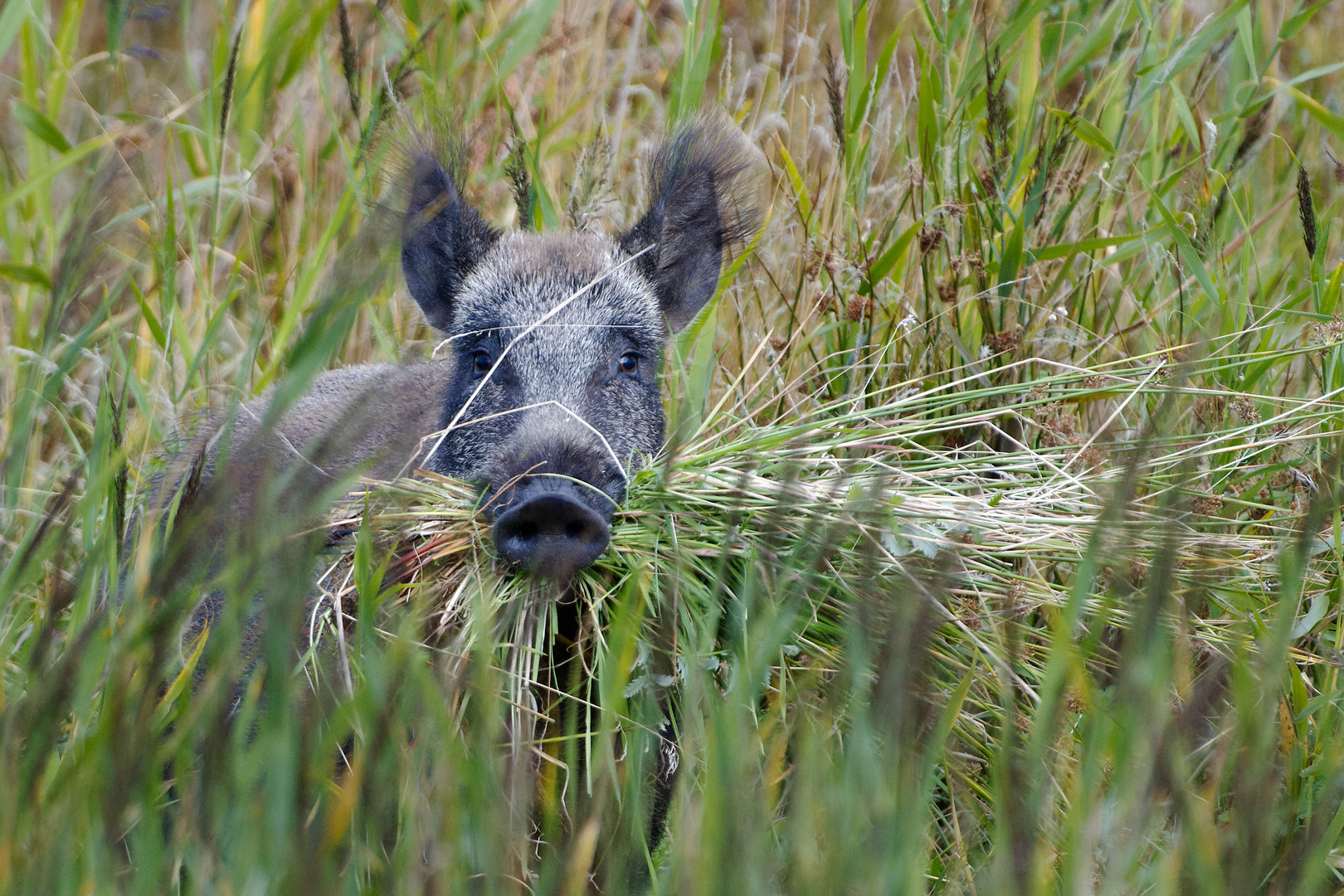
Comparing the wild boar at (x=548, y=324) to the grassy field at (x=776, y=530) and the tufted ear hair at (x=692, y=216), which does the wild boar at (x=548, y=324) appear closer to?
the tufted ear hair at (x=692, y=216)

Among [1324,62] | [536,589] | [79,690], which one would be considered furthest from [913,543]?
[1324,62]

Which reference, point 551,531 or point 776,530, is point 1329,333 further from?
point 776,530

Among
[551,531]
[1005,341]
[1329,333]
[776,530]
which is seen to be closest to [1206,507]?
[1329,333]

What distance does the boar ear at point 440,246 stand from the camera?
135 inches

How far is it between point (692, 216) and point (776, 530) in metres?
2.56

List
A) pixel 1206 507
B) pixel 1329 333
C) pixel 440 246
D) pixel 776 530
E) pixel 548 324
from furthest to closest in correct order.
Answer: pixel 440 246 < pixel 548 324 < pixel 1329 333 < pixel 1206 507 < pixel 776 530

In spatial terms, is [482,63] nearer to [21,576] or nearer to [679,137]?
[679,137]

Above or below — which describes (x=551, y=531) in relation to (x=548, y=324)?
below

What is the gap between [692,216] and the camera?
140 inches

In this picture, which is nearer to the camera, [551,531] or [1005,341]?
[551,531]

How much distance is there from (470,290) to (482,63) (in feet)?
4.91

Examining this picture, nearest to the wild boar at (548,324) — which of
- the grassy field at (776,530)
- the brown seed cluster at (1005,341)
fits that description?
the grassy field at (776,530)

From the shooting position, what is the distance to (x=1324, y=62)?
4789 millimetres

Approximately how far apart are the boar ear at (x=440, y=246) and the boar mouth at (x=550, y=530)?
1.36 meters
